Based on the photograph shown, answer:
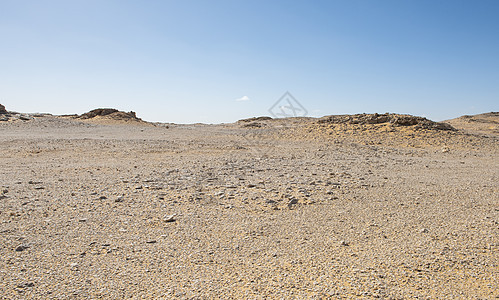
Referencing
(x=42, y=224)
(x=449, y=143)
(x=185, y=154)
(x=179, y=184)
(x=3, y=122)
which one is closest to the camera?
(x=42, y=224)

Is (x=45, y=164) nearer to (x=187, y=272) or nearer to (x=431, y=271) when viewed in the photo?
(x=187, y=272)

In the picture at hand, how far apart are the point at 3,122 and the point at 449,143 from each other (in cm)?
2715

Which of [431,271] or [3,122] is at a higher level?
[3,122]

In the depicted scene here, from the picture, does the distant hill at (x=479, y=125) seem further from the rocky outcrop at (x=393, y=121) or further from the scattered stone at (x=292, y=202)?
the scattered stone at (x=292, y=202)

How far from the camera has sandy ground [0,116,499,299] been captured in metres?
2.84

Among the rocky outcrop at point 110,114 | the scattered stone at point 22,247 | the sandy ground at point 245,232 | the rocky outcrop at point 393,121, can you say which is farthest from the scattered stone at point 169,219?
the rocky outcrop at point 110,114

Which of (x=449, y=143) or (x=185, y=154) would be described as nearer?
(x=185, y=154)

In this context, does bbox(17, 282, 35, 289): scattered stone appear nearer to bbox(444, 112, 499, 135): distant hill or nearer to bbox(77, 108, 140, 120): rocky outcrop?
bbox(444, 112, 499, 135): distant hill

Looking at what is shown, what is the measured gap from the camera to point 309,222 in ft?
14.4

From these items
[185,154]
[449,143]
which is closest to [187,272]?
[185,154]

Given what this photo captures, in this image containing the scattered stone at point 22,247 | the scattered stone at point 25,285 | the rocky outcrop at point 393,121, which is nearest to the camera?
the scattered stone at point 25,285

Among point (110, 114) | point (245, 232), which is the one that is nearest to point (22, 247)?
point (245, 232)

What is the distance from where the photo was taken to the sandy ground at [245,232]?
2.84 meters

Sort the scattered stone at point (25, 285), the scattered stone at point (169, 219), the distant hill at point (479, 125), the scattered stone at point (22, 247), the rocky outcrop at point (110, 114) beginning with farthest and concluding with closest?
the rocky outcrop at point (110, 114) → the distant hill at point (479, 125) → the scattered stone at point (169, 219) → the scattered stone at point (22, 247) → the scattered stone at point (25, 285)
